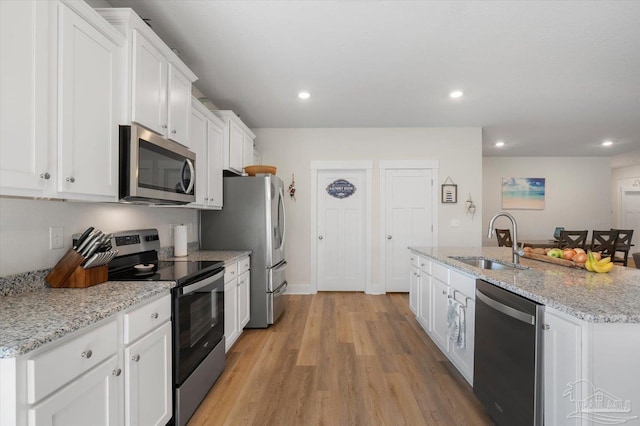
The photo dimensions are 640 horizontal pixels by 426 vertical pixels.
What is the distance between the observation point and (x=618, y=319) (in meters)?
1.16

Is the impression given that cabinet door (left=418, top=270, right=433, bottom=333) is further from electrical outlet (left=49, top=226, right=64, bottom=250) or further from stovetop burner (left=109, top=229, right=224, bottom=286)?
electrical outlet (left=49, top=226, right=64, bottom=250)

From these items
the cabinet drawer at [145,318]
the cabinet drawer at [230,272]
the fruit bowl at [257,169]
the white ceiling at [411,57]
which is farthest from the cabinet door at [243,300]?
the white ceiling at [411,57]

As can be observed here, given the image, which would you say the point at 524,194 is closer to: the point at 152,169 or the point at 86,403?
the point at 152,169

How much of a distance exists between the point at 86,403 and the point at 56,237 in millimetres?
938

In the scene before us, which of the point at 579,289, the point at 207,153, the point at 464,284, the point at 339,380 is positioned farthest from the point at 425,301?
the point at 207,153

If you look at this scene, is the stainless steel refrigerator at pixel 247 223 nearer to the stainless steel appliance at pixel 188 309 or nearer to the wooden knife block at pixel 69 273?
the stainless steel appliance at pixel 188 309

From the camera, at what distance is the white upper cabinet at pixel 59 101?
3.63ft

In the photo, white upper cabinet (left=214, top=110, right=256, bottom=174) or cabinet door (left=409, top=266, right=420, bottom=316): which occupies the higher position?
white upper cabinet (left=214, top=110, right=256, bottom=174)

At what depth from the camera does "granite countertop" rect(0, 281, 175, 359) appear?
914 mm

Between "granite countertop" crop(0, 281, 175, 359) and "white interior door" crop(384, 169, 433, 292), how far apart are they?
147 inches

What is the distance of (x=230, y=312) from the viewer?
8.88ft

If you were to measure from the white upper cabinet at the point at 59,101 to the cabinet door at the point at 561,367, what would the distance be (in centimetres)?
224

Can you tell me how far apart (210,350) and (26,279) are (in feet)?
3.86

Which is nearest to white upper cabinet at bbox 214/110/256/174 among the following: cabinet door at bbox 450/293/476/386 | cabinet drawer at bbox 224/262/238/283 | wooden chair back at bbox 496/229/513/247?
cabinet drawer at bbox 224/262/238/283
